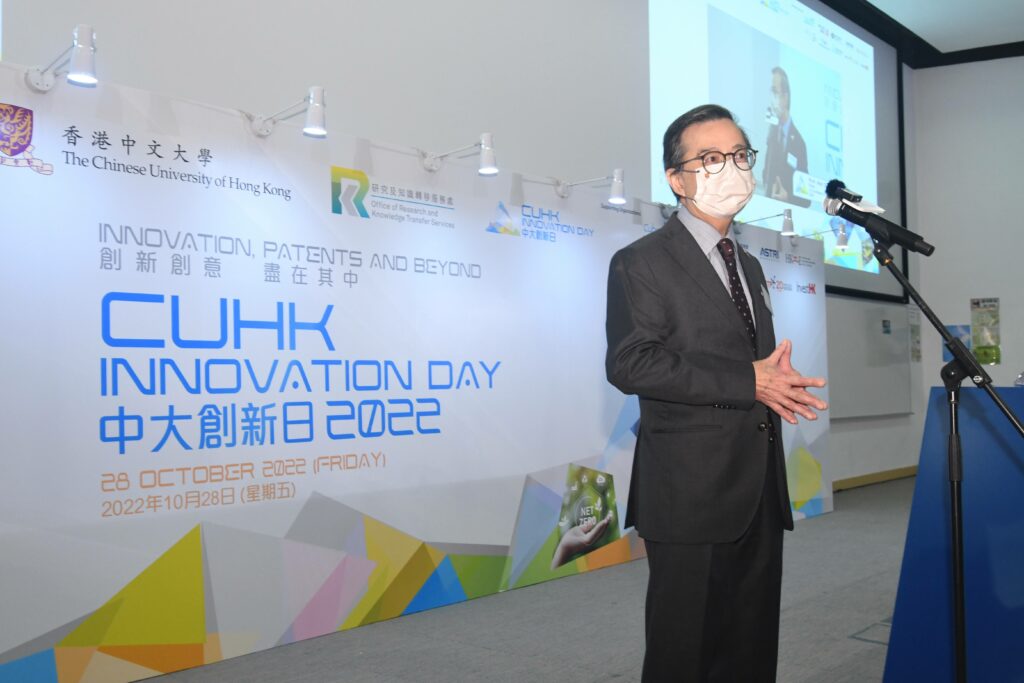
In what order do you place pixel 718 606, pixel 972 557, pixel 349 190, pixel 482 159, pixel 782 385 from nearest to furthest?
pixel 782 385 < pixel 718 606 < pixel 972 557 < pixel 349 190 < pixel 482 159

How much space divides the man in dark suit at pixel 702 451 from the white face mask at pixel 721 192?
90mm

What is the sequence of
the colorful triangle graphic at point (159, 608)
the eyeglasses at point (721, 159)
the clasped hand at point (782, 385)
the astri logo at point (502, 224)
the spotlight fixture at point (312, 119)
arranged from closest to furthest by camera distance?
the clasped hand at point (782, 385), the eyeglasses at point (721, 159), the colorful triangle graphic at point (159, 608), the spotlight fixture at point (312, 119), the astri logo at point (502, 224)

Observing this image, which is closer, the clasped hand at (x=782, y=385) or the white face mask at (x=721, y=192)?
the clasped hand at (x=782, y=385)

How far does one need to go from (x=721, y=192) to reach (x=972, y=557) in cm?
119

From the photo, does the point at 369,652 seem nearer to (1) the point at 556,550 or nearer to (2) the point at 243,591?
(2) the point at 243,591

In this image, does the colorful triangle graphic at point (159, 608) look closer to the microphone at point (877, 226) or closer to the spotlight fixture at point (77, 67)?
the spotlight fixture at point (77, 67)

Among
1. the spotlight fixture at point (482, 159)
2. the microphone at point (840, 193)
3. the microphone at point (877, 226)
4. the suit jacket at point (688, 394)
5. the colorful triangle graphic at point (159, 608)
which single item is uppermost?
the spotlight fixture at point (482, 159)

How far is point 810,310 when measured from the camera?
677 centimetres

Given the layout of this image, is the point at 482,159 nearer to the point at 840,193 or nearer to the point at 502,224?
the point at 502,224

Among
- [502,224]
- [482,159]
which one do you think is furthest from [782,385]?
[502,224]

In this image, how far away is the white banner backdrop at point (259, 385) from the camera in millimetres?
2906

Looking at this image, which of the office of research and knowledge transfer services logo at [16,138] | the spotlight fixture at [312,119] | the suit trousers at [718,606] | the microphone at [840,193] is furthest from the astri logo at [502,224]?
the suit trousers at [718,606]

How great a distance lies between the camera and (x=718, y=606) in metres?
1.60

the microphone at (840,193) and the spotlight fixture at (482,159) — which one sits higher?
the spotlight fixture at (482,159)
